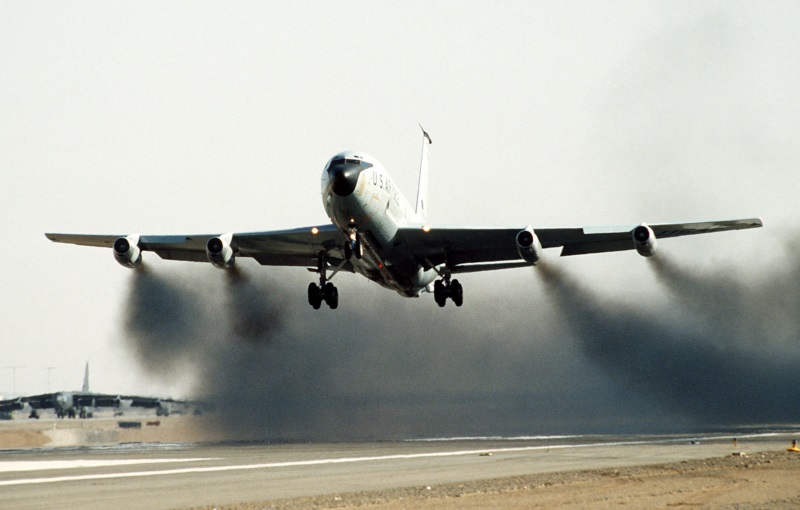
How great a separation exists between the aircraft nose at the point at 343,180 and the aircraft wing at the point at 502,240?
19.7 feet

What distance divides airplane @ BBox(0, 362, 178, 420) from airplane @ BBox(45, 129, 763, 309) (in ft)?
240

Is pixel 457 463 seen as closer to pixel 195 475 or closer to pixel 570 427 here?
pixel 195 475

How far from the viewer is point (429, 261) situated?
49188 mm

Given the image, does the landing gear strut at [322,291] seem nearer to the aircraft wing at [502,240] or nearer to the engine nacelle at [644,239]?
the aircraft wing at [502,240]

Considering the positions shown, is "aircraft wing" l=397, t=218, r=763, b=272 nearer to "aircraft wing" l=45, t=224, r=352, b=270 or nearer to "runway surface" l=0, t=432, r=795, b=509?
"aircraft wing" l=45, t=224, r=352, b=270

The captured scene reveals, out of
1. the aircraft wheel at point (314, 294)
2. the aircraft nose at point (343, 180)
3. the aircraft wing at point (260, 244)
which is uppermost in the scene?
the aircraft nose at point (343, 180)

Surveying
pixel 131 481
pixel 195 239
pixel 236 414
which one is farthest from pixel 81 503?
pixel 236 414

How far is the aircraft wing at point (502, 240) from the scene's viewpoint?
45500 millimetres

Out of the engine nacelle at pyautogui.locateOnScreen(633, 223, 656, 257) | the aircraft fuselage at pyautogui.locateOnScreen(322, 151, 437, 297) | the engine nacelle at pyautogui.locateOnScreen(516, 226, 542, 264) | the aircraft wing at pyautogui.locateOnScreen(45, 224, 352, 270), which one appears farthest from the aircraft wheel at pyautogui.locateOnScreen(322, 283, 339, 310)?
the engine nacelle at pyautogui.locateOnScreen(633, 223, 656, 257)

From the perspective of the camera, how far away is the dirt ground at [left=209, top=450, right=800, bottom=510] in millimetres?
22078

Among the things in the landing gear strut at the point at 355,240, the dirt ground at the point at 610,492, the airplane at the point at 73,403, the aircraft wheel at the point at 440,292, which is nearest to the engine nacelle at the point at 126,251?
the landing gear strut at the point at 355,240

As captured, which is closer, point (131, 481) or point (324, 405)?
point (131, 481)

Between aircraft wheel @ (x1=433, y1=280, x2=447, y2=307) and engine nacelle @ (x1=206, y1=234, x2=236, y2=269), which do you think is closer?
engine nacelle @ (x1=206, y1=234, x2=236, y2=269)

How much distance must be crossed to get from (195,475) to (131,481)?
2.38m
